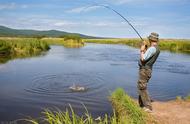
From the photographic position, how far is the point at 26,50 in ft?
119

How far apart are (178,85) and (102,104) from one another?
6541 millimetres

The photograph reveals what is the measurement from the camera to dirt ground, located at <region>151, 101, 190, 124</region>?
8.27 m

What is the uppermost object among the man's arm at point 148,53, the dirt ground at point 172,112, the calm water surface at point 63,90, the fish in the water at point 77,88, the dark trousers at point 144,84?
the man's arm at point 148,53

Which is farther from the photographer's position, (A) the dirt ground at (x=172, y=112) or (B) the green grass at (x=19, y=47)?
(B) the green grass at (x=19, y=47)

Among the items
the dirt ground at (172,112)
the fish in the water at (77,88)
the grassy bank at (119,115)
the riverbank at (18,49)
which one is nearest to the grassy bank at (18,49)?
the riverbank at (18,49)

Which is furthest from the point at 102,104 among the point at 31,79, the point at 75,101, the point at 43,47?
the point at 43,47

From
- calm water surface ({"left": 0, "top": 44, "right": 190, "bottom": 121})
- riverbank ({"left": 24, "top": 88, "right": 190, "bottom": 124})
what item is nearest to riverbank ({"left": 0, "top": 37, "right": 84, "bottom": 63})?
calm water surface ({"left": 0, "top": 44, "right": 190, "bottom": 121})

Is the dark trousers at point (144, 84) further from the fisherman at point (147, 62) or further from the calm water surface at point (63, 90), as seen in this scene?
the calm water surface at point (63, 90)

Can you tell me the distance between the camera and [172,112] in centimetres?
912

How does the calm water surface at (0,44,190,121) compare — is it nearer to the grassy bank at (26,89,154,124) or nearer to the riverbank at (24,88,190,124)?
the grassy bank at (26,89,154,124)

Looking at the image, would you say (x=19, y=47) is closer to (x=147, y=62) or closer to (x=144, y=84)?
(x=144, y=84)

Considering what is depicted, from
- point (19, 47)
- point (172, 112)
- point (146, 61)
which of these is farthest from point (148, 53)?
point (19, 47)

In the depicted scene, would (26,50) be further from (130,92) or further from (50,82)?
(130,92)

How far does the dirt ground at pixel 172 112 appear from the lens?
8270 millimetres
